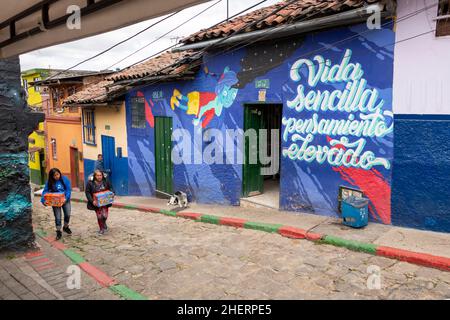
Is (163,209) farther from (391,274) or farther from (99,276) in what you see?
(391,274)

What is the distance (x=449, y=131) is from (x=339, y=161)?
6.56 ft

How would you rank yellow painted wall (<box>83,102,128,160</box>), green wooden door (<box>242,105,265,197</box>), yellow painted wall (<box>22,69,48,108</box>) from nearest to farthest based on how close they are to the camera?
green wooden door (<box>242,105,265,197</box>)
yellow painted wall (<box>83,102,128,160</box>)
yellow painted wall (<box>22,69,48,108</box>)

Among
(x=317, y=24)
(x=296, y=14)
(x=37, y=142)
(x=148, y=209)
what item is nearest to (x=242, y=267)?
(x=317, y=24)

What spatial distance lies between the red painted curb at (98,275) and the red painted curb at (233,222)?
318cm

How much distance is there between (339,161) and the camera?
7.45 meters

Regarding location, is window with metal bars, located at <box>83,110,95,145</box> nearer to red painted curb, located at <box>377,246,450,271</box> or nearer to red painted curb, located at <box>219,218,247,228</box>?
red painted curb, located at <box>219,218,247,228</box>

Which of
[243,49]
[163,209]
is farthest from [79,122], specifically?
[243,49]

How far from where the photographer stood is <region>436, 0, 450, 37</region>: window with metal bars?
590 centimetres

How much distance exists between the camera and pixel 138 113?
42.5 ft

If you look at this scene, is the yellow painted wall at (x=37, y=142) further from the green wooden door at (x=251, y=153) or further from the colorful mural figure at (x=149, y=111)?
the green wooden door at (x=251, y=153)

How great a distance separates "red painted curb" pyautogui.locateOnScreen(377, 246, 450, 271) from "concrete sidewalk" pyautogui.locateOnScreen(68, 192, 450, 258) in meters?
0.15

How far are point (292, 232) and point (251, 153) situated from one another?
3.08 m

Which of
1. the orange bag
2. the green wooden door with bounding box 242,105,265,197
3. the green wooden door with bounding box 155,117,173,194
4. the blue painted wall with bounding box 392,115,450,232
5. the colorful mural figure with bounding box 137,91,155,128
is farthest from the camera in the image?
the colorful mural figure with bounding box 137,91,155,128

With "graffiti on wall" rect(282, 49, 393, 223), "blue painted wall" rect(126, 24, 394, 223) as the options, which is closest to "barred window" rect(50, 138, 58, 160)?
"blue painted wall" rect(126, 24, 394, 223)
